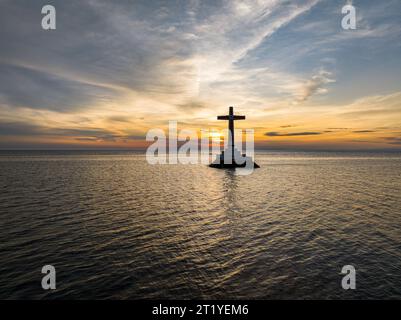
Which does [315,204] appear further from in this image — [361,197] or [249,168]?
[249,168]

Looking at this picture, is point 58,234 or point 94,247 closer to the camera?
point 94,247

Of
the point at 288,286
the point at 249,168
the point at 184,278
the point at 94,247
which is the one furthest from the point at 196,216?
the point at 249,168

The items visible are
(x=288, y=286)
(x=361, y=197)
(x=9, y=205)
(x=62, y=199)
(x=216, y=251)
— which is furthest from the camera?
(x=361, y=197)

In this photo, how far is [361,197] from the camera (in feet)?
113

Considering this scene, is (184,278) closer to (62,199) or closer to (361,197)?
(62,199)

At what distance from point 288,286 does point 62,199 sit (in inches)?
1195

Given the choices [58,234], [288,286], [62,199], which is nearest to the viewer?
[288,286]

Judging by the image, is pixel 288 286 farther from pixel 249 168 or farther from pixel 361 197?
pixel 249 168

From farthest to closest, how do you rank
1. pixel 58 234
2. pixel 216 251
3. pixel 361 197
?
1. pixel 361 197
2. pixel 58 234
3. pixel 216 251

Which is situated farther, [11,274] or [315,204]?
[315,204]

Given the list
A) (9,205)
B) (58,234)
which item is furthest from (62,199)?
(58,234)

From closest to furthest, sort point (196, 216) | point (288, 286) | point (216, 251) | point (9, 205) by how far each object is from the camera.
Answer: point (288, 286)
point (216, 251)
point (196, 216)
point (9, 205)
